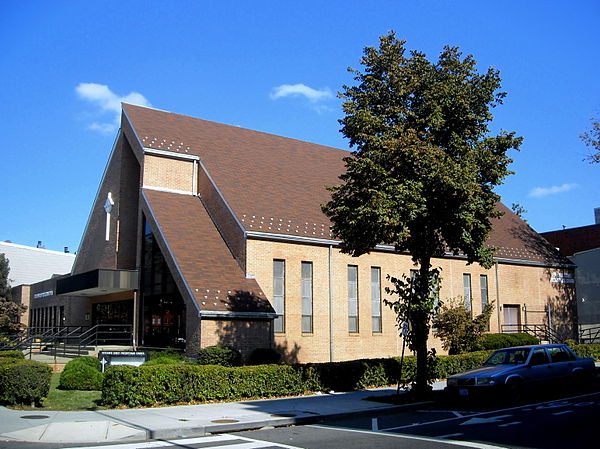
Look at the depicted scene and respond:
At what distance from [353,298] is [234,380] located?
1153 cm

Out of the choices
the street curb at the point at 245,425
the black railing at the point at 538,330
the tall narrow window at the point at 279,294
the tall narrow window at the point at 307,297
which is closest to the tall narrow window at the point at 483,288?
the black railing at the point at 538,330

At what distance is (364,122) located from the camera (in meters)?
17.7

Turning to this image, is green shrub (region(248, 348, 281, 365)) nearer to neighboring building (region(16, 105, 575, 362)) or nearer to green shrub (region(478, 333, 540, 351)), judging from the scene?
neighboring building (region(16, 105, 575, 362))

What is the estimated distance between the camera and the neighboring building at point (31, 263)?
205 ft

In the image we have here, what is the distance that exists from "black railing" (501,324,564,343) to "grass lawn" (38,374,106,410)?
962 inches

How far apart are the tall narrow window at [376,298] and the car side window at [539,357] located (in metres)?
11.6

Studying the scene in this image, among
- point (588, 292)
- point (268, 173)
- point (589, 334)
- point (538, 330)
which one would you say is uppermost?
point (268, 173)

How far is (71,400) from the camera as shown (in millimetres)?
17188

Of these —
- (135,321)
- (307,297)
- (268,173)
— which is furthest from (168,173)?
(307,297)

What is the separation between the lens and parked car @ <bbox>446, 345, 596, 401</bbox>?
1633 cm

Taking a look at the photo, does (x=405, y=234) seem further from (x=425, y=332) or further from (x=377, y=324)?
(x=377, y=324)

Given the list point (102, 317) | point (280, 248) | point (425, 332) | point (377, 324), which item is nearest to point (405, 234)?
point (425, 332)

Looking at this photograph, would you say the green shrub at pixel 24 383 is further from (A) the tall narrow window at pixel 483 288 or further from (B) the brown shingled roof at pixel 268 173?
(A) the tall narrow window at pixel 483 288

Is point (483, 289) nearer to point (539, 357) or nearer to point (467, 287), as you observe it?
point (467, 287)
